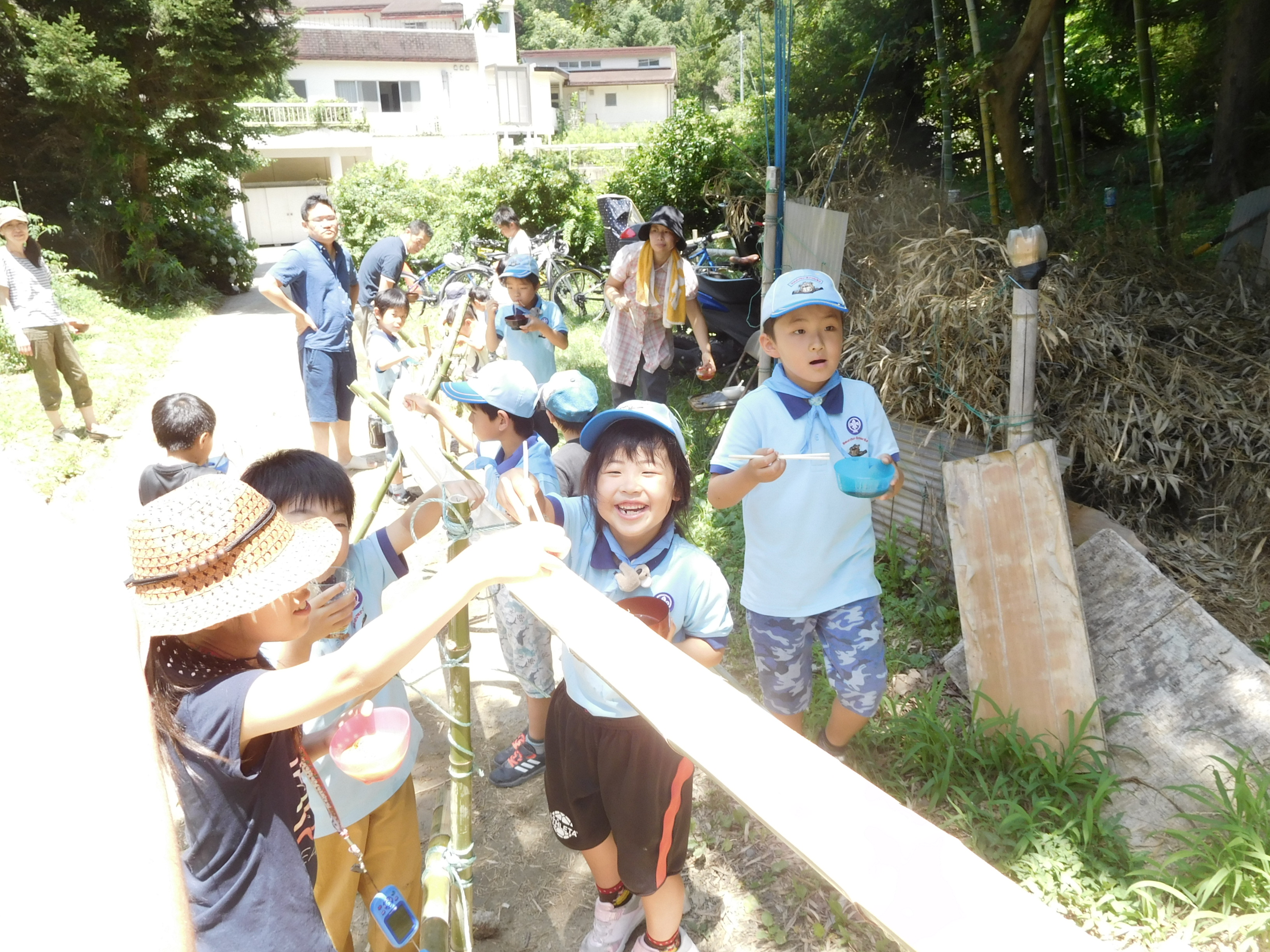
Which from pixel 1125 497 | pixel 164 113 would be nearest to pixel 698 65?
pixel 164 113

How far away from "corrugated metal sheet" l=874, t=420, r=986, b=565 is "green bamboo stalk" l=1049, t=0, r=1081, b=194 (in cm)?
303

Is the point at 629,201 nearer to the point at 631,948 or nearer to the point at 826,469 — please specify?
the point at 826,469

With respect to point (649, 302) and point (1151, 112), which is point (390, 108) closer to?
point (649, 302)

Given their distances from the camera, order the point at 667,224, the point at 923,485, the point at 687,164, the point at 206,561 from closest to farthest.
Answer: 1. the point at 206,561
2. the point at 923,485
3. the point at 667,224
4. the point at 687,164

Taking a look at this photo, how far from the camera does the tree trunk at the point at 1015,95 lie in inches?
176

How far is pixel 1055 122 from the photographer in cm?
652

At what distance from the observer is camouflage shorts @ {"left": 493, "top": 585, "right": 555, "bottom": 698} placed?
9.78 feet

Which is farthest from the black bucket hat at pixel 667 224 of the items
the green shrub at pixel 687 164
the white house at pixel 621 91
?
the white house at pixel 621 91

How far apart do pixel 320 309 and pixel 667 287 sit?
222 centimetres

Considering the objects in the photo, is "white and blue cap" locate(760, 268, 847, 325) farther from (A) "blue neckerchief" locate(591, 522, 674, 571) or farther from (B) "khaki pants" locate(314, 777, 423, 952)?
(B) "khaki pants" locate(314, 777, 423, 952)

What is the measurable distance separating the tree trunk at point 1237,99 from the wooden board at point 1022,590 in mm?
5555

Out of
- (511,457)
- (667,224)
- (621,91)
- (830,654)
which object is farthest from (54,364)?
(621,91)

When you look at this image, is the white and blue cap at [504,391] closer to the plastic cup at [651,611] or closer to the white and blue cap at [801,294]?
the white and blue cap at [801,294]

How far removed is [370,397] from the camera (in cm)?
243
